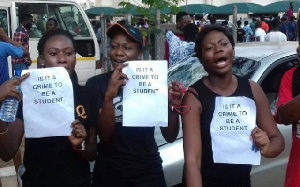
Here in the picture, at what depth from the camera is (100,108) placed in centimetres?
315

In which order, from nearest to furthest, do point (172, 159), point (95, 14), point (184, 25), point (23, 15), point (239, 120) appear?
point (239, 120) < point (172, 159) < point (184, 25) < point (23, 15) < point (95, 14)

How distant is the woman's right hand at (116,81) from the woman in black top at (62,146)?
191mm

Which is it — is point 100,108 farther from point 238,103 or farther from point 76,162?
point 238,103

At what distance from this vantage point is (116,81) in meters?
3.01

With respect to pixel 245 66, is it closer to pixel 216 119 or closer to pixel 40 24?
pixel 216 119

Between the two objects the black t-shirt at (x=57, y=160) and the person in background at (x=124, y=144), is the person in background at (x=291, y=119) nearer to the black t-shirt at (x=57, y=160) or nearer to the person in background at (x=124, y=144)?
the person in background at (x=124, y=144)

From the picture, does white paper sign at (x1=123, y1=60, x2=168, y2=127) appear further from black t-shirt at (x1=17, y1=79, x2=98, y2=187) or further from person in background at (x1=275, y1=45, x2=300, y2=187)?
person in background at (x1=275, y1=45, x2=300, y2=187)

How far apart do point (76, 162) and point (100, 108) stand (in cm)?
33

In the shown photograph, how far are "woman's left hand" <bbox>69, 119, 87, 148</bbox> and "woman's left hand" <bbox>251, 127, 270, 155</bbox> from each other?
88 centimetres

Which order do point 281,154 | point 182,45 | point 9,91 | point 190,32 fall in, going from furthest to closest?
point 190,32, point 182,45, point 281,154, point 9,91

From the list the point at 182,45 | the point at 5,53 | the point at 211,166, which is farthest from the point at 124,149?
the point at 182,45

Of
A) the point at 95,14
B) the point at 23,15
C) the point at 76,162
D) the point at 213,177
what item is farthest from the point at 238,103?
the point at 95,14

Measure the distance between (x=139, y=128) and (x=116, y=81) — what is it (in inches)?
14.6

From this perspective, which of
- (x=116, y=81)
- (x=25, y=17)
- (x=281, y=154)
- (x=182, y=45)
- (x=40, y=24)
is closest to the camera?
(x=116, y=81)
